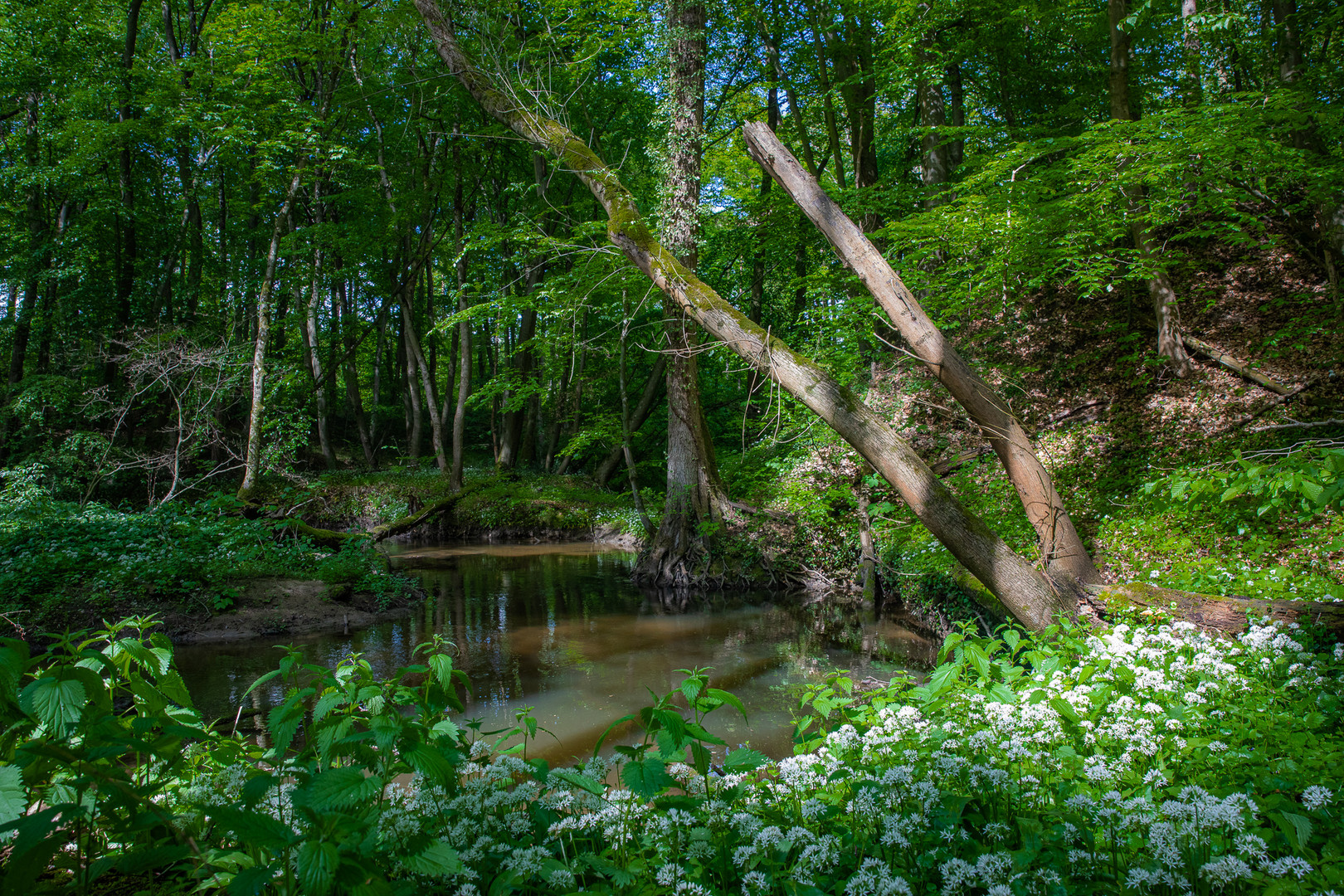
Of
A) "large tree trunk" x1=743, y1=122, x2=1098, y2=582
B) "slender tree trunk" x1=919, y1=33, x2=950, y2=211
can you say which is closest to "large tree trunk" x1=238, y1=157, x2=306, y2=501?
"slender tree trunk" x1=919, y1=33, x2=950, y2=211

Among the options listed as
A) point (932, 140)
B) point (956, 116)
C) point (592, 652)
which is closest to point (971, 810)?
point (592, 652)

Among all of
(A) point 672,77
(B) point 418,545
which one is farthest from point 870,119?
(B) point 418,545

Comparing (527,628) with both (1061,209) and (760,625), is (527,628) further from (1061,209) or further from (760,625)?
(1061,209)

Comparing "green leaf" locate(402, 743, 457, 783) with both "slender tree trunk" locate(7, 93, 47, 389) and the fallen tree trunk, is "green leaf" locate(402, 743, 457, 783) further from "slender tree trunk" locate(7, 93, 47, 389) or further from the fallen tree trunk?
"slender tree trunk" locate(7, 93, 47, 389)

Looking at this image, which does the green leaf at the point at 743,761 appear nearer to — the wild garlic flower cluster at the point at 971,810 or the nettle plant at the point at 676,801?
the nettle plant at the point at 676,801

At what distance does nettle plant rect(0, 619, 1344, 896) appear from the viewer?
5.21ft

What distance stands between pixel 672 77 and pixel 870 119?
15.7 feet

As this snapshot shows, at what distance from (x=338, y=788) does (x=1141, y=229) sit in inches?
358

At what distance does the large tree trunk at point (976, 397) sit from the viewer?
5.08m

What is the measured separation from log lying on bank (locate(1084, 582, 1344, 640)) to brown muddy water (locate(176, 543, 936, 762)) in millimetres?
2473

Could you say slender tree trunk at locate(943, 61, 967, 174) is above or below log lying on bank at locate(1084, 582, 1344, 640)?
above

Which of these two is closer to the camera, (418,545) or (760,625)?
(760,625)

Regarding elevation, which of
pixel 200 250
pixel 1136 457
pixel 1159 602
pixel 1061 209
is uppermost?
pixel 200 250

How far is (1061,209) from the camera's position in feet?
22.5
